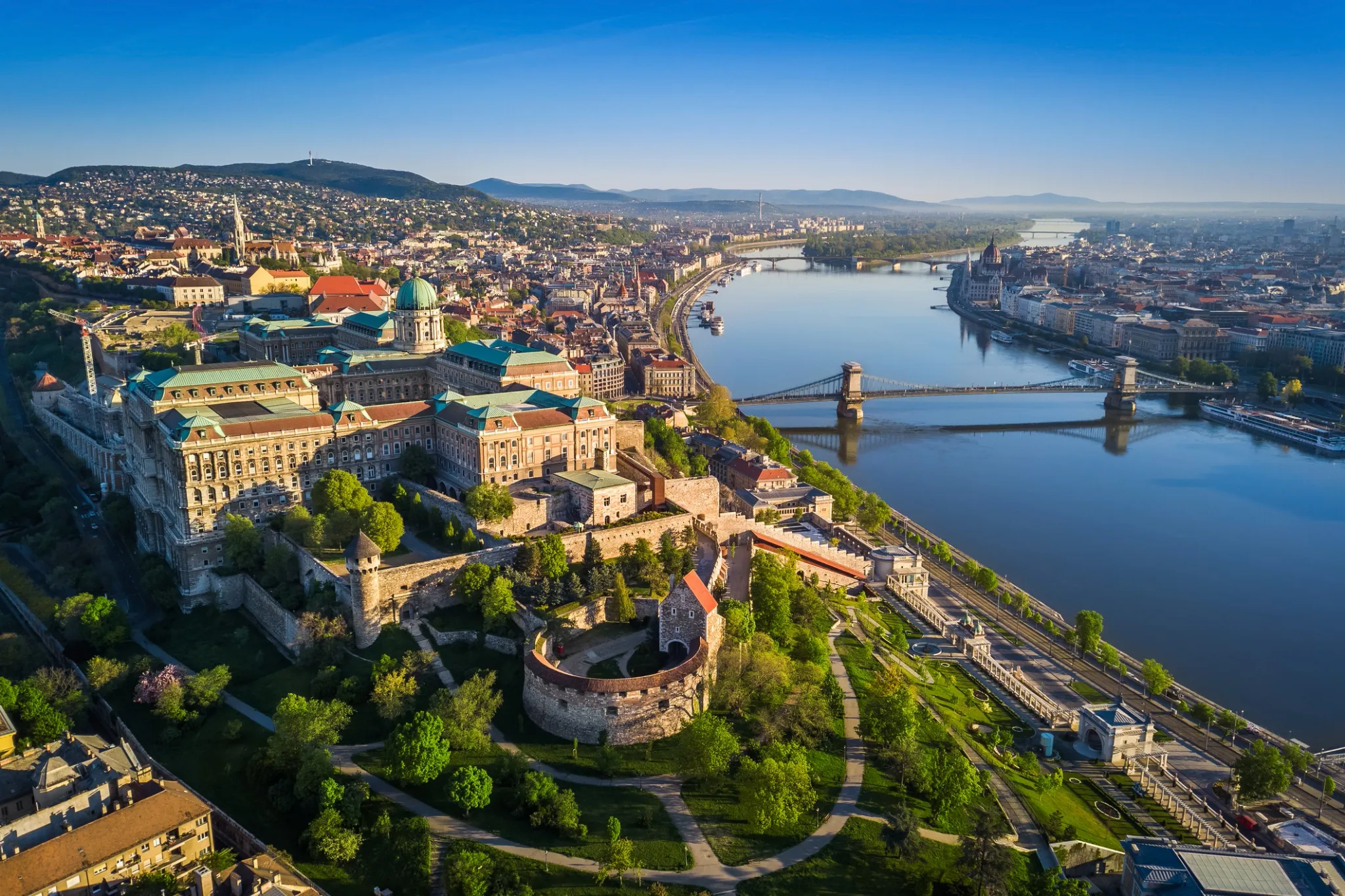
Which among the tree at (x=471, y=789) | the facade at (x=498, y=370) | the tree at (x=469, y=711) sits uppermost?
the facade at (x=498, y=370)

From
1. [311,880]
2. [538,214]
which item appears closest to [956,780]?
[311,880]

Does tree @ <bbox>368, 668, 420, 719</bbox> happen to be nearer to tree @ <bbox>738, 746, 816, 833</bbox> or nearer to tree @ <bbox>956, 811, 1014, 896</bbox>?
tree @ <bbox>738, 746, 816, 833</bbox>

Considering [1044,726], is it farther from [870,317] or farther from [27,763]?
[870,317]

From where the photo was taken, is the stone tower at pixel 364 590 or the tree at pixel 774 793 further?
the stone tower at pixel 364 590

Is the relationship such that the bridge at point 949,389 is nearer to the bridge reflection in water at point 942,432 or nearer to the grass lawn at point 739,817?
the bridge reflection in water at point 942,432

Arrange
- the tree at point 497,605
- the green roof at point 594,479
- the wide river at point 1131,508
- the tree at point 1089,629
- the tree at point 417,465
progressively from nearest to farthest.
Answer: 1. the tree at point 497,605
2. the tree at point 1089,629
3. the green roof at point 594,479
4. the wide river at point 1131,508
5. the tree at point 417,465

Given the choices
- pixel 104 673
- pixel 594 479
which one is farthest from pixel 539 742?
pixel 104 673

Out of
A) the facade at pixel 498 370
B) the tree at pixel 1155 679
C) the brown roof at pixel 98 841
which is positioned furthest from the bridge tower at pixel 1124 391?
the brown roof at pixel 98 841
